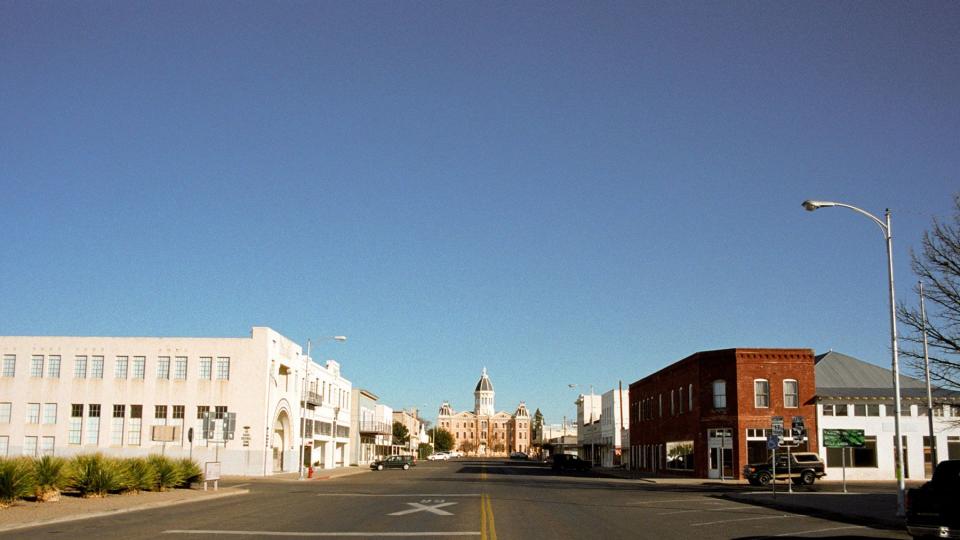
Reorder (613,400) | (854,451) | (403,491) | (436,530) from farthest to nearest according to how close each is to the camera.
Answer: (613,400) → (854,451) → (403,491) → (436,530)

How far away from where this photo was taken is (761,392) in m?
57.1

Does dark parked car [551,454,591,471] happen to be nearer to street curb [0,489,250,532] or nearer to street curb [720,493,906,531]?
street curb [720,493,906,531]

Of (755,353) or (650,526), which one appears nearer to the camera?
(650,526)

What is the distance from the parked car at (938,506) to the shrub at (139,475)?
25615 millimetres

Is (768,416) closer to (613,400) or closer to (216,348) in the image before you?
(216,348)

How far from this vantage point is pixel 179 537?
18719 mm

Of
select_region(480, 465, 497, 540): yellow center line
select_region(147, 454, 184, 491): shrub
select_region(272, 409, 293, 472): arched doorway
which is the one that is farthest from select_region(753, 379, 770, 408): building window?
select_region(147, 454, 184, 491): shrub

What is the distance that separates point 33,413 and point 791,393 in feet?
167

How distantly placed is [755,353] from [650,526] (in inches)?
1470

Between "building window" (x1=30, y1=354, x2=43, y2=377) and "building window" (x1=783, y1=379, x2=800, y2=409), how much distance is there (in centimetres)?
5031

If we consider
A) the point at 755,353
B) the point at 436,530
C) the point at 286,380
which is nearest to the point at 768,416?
the point at 755,353

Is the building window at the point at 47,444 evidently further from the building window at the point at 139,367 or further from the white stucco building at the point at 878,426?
the white stucco building at the point at 878,426

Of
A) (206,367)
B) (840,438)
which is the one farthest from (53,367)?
(840,438)

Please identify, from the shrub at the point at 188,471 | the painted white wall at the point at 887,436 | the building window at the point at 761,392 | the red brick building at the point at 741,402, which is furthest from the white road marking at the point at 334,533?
the painted white wall at the point at 887,436
